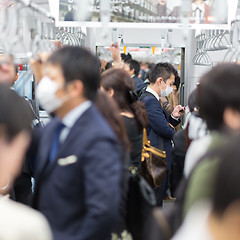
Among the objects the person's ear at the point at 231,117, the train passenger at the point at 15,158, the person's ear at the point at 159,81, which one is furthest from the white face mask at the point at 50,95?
the person's ear at the point at 159,81

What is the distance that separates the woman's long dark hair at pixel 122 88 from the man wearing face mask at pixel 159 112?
1083 mm

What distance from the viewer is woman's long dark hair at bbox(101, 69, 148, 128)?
9.20ft

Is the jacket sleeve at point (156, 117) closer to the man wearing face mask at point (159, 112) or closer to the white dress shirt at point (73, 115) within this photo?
the man wearing face mask at point (159, 112)

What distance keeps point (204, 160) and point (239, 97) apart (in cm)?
46

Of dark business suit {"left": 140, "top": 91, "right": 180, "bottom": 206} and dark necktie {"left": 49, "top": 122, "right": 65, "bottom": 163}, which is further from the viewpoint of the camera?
dark business suit {"left": 140, "top": 91, "right": 180, "bottom": 206}

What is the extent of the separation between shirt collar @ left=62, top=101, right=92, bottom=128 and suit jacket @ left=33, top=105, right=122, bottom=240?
2 centimetres

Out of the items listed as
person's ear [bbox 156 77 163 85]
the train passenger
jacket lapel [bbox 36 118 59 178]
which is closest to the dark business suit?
person's ear [bbox 156 77 163 85]

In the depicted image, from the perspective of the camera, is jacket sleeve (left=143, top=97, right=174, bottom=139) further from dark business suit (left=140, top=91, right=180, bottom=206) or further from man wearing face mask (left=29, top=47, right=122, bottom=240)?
man wearing face mask (left=29, top=47, right=122, bottom=240)

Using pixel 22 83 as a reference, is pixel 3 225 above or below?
below

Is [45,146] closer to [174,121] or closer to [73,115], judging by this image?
[73,115]

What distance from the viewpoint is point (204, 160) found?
134cm

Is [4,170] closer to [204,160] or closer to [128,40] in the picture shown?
[204,160]

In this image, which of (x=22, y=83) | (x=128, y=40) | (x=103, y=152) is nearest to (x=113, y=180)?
(x=103, y=152)

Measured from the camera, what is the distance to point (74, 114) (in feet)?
5.82
